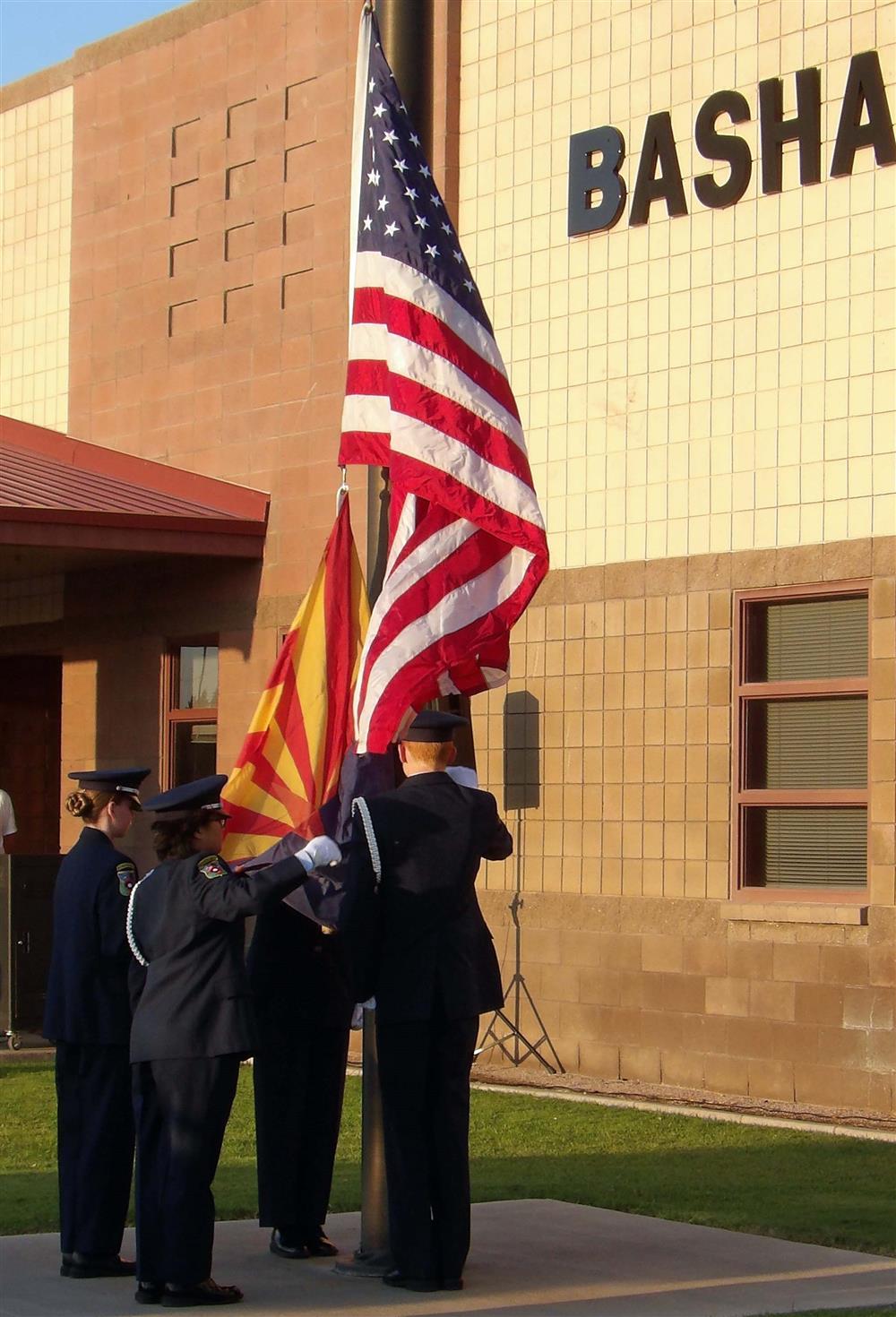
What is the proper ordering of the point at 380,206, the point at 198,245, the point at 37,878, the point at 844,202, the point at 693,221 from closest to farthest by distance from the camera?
the point at 380,206, the point at 844,202, the point at 693,221, the point at 37,878, the point at 198,245

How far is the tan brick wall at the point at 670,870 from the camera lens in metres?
13.8

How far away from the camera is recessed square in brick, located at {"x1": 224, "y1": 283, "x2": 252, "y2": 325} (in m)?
18.8

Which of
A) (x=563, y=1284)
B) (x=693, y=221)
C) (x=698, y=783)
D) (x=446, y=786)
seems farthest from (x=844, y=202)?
(x=563, y=1284)

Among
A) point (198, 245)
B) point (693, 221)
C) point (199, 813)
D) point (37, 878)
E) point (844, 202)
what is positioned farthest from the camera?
point (198, 245)

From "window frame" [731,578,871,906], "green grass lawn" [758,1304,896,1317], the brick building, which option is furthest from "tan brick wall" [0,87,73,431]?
"green grass lawn" [758,1304,896,1317]

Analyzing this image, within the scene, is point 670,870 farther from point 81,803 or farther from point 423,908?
point 423,908

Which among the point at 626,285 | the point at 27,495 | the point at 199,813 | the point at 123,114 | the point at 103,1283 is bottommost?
the point at 103,1283

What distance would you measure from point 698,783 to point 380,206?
6970 mm

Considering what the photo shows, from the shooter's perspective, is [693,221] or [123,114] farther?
[123,114]

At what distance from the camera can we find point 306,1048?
348 inches

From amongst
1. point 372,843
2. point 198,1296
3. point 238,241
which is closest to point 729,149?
point 238,241

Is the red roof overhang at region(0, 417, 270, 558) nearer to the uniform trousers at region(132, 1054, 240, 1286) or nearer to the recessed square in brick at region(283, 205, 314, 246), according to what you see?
the recessed square in brick at region(283, 205, 314, 246)

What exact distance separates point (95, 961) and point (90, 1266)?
45.4 inches

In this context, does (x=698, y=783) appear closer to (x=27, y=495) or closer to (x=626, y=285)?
(x=626, y=285)
